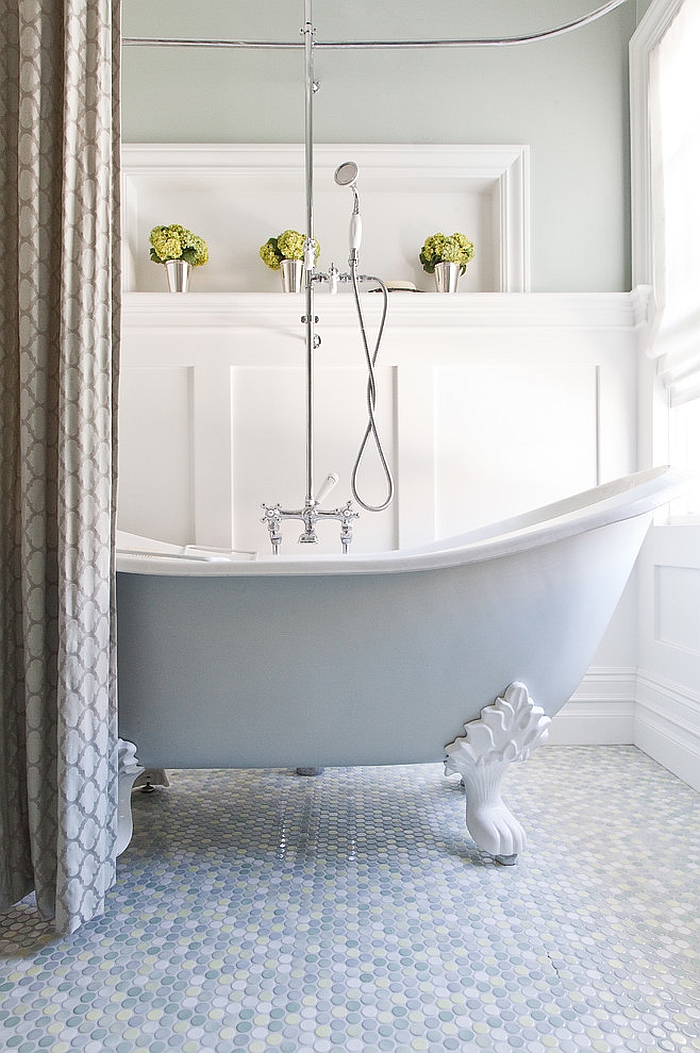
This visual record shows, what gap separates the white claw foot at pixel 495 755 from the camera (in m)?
1.48

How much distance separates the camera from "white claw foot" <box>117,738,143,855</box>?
143cm

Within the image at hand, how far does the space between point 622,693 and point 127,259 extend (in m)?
2.10

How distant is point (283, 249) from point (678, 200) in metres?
1.15

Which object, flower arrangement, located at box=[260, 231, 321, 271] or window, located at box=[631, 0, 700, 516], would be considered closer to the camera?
window, located at box=[631, 0, 700, 516]

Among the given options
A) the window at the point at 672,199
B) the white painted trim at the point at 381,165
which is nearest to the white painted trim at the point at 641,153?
the window at the point at 672,199

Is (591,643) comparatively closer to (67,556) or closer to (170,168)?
(67,556)

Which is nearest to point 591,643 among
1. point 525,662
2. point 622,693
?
point 525,662

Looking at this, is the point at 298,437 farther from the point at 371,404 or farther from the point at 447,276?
the point at 447,276

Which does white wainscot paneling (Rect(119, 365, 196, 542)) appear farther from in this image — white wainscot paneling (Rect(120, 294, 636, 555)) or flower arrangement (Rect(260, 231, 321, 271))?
flower arrangement (Rect(260, 231, 321, 271))

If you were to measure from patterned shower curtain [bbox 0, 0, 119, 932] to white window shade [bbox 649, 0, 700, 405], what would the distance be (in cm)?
150

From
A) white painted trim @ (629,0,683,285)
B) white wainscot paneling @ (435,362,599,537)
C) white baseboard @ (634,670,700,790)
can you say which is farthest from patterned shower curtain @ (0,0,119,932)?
white painted trim @ (629,0,683,285)

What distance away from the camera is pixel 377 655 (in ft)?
4.73

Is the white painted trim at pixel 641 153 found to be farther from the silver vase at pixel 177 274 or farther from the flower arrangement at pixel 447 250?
the silver vase at pixel 177 274

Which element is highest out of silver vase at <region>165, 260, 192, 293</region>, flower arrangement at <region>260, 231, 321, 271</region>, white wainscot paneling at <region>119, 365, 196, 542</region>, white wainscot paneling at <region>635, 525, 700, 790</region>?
flower arrangement at <region>260, 231, 321, 271</region>
